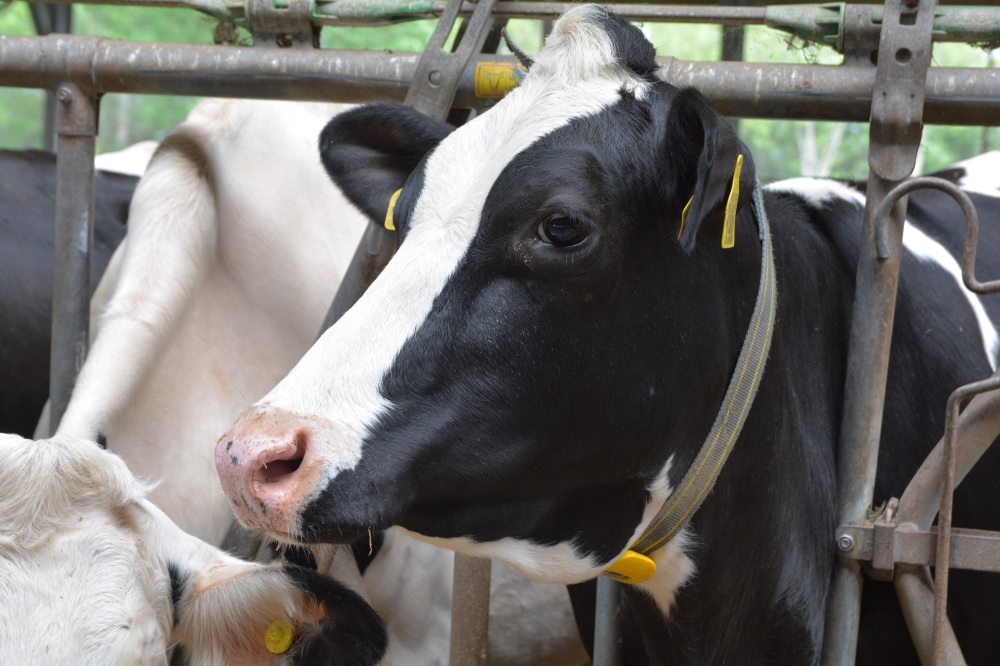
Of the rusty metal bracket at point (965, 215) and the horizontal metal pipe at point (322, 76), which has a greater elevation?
the horizontal metal pipe at point (322, 76)

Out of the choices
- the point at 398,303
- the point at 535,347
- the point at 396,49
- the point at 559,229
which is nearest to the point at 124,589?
the point at 398,303

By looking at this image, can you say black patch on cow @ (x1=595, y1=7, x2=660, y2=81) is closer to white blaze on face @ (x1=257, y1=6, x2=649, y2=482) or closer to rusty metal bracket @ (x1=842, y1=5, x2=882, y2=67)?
white blaze on face @ (x1=257, y1=6, x2=649, y2=482)

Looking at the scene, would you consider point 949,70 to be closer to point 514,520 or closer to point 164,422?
point 514,520

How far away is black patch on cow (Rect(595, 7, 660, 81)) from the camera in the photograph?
1814 mm

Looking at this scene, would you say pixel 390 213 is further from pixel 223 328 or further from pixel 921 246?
pixel 921 246

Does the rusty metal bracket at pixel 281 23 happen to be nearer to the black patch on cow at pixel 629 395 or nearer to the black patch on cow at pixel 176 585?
the black patch on cow at pixel 629 395

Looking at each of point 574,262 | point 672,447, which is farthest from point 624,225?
point 672,447

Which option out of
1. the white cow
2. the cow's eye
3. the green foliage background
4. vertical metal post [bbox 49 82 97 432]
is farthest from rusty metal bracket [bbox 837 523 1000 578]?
the green foliage background

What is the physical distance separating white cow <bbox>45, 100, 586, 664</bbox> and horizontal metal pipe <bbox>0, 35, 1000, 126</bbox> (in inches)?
13.8

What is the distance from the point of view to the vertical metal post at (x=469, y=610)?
7.47 feet

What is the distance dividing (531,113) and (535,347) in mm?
384

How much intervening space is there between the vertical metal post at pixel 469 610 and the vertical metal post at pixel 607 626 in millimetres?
235

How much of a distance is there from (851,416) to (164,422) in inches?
57.3

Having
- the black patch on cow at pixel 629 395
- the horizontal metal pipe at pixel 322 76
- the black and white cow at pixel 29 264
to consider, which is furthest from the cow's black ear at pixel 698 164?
the black and white cow at pixel 29 264
